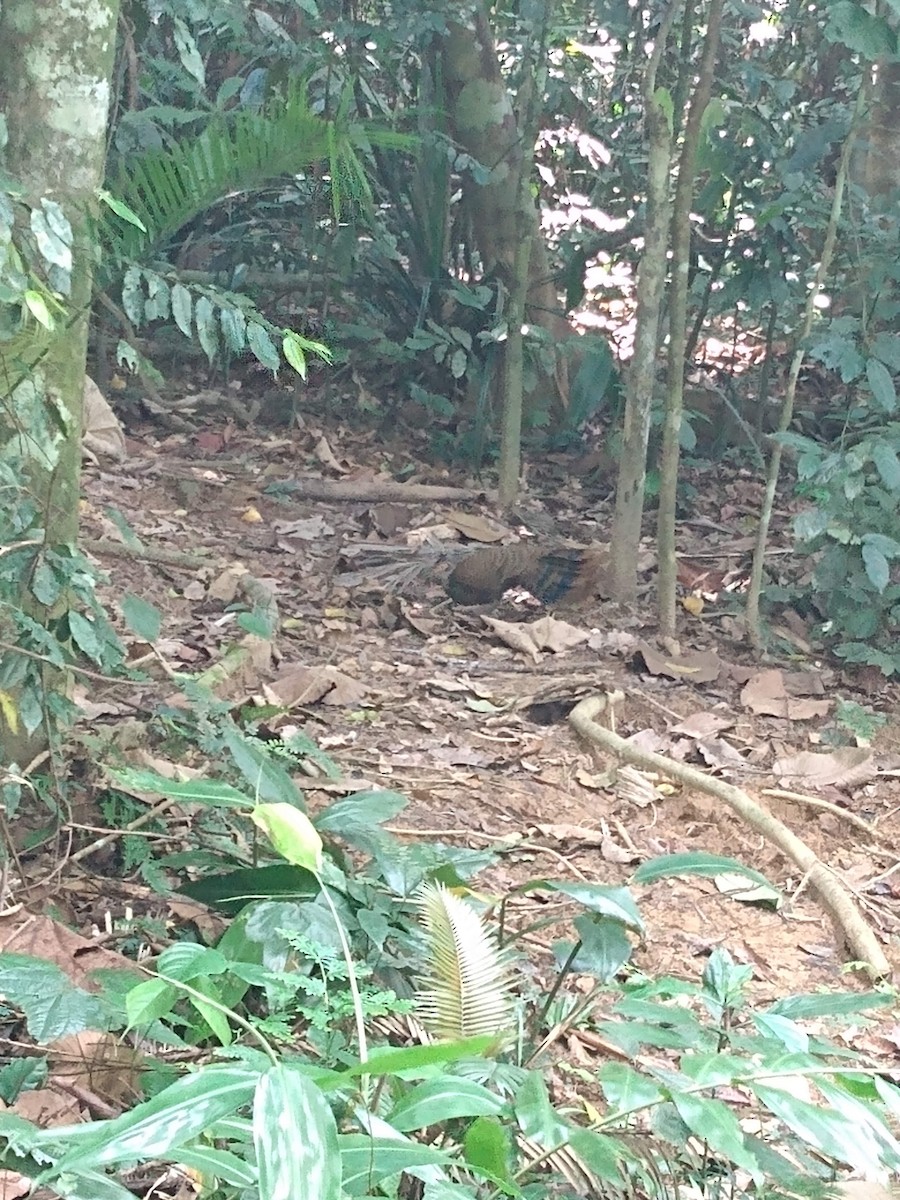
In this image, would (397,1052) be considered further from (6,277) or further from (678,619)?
(678,619)

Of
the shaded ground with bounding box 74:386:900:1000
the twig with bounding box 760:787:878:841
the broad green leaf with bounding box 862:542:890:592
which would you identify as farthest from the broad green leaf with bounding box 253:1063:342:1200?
the broad green leaf with bounding box 862:542:890:592

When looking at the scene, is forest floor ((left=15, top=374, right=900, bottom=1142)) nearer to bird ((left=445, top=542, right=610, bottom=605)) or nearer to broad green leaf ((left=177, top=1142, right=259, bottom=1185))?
bird ((left=445, top=542, right=610, bottom=605))

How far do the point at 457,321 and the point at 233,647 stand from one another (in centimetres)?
299

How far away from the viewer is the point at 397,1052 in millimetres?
995

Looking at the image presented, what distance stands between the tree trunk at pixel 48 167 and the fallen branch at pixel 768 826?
1.57m

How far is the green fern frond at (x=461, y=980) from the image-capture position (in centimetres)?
157

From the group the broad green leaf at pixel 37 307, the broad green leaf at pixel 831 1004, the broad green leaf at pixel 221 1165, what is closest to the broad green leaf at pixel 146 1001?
the broad green leaf at pixel 221 1165

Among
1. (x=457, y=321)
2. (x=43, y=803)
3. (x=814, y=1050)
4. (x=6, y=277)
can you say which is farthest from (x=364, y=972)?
(x=457, y=321)

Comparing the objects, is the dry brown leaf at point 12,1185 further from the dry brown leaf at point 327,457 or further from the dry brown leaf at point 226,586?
the dry brown leaf at point 327,457

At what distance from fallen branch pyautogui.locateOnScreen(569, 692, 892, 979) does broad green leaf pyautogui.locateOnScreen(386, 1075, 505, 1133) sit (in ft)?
4.65

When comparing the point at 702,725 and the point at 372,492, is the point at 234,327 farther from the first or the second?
the point at 372,492

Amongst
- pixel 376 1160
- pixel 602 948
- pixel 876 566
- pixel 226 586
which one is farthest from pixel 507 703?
pixel 376 1160

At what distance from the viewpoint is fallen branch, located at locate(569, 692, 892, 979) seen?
2.34m

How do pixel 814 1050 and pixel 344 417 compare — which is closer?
pixel 814 1050
